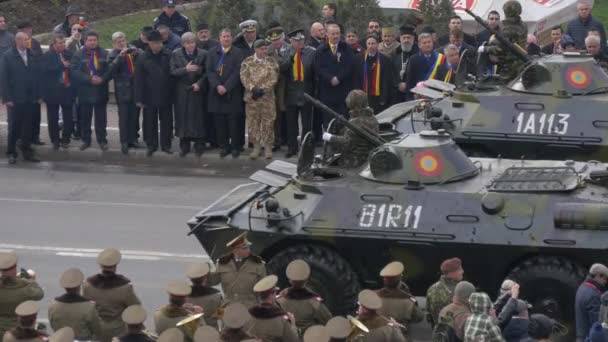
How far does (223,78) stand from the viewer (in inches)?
822

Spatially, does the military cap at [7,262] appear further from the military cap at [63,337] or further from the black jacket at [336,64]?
the black jacket at [336,64]

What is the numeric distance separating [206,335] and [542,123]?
9131 millimetres

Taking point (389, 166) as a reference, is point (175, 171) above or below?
below

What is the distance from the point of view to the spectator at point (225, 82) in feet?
68.2

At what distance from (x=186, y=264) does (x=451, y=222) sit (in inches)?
156

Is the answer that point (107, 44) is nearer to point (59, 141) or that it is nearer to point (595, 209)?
point (59, 141)

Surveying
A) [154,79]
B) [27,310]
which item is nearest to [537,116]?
[154,79]

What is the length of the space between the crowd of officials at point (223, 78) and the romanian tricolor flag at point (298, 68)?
15mm

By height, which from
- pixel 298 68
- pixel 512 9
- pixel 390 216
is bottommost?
pixel 390 216

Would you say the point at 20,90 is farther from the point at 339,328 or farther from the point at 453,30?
the point at 339,328

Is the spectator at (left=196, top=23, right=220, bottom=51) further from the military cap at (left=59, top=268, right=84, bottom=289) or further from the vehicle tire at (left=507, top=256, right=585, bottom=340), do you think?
the military cap at (left=59, top=268, right=84, bottom=289)

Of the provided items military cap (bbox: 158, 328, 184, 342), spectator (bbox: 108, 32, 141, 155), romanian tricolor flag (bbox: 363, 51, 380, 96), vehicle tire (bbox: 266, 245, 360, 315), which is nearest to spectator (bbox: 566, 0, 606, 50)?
romanian tricolor flag (bbox: 363, 51, 380, 96)

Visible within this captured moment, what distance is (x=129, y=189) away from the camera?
65.3 ft

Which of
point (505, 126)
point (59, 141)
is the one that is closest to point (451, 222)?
point (505, 126)
